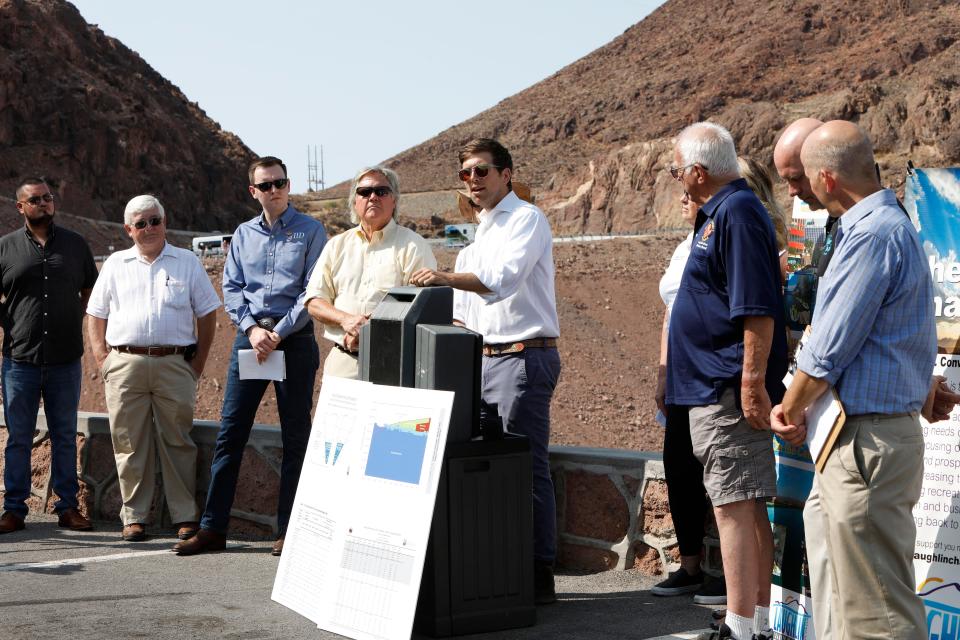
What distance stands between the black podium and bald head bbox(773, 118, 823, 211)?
4.63ft

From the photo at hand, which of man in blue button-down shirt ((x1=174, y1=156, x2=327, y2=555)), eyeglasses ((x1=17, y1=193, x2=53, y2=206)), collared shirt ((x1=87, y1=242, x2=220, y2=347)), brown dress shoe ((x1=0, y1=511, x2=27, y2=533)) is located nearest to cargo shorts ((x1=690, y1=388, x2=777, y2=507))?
man in blue button-down shirt ((x1=174, y1=156, x2=327, y2=555))

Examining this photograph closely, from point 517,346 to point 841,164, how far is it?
74.8 inches

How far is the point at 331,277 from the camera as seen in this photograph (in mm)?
5836

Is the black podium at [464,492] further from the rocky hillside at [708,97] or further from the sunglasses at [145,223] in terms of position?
the rocky hillside at [708,97]

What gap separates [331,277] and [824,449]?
2953 millimetres

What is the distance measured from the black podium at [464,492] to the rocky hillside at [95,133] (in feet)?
186

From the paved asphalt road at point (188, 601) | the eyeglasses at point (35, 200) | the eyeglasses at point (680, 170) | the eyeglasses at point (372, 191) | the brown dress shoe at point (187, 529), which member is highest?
the eyeglasses at point (35, 200)

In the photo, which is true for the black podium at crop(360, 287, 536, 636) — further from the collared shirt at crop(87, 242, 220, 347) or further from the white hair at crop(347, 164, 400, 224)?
the collared shirt at crop(87, 242, 220, 347)

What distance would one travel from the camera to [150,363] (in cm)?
669

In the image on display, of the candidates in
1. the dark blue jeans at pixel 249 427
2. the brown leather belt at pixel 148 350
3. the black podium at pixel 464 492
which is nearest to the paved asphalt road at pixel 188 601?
the black podium at pixel 464 492

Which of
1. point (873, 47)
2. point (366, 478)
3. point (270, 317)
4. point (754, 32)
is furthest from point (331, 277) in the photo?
point (754, 32)

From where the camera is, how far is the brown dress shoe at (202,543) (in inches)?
241

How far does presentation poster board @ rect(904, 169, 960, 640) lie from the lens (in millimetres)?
4168

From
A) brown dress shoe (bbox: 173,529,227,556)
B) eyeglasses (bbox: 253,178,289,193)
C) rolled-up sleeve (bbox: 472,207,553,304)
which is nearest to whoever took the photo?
rolled-up sleeve (bbox: 472,207,553,304)
